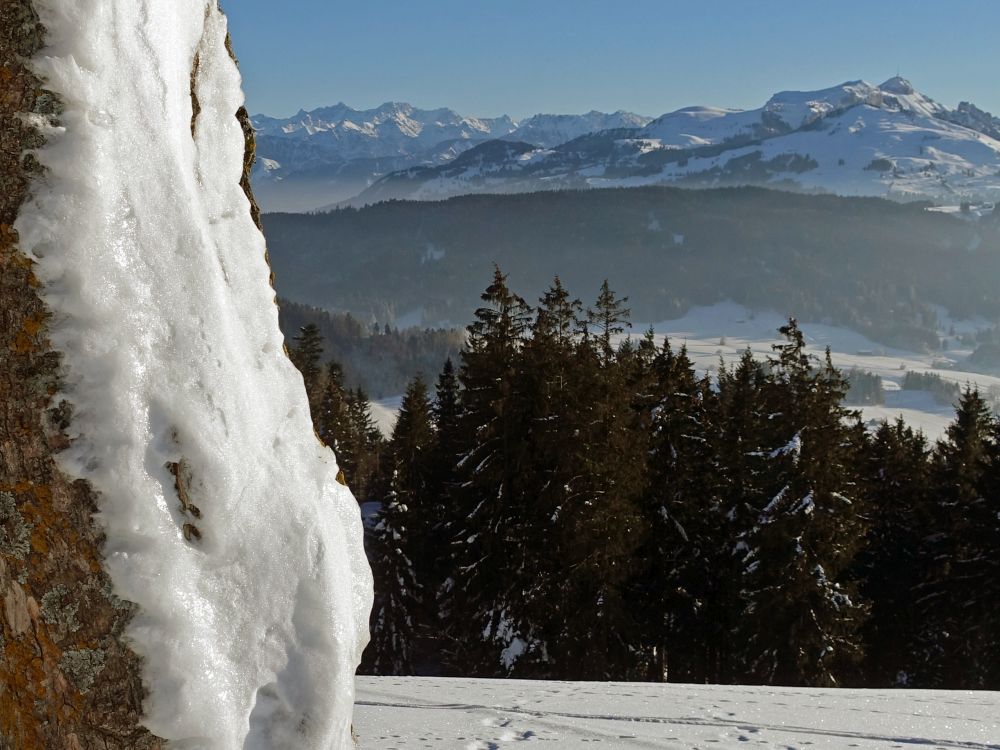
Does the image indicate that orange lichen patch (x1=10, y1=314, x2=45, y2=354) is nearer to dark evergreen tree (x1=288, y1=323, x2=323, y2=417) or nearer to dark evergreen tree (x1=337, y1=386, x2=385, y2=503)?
dark evergreen tree (x1=337, y1=386, x2=385, y2=503)

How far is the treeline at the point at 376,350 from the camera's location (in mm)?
172250

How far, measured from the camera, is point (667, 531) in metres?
21.7

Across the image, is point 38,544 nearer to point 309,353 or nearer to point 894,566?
point 894,566

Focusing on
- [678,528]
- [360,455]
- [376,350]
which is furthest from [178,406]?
[376,350]

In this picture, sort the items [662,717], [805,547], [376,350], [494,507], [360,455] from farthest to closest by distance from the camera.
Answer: [376,350]
[360,455]
[494,507]
[805,547]
[662,717]

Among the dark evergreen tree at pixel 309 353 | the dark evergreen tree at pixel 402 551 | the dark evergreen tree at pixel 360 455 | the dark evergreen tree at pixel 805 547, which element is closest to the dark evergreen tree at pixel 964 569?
the dark evergreen tree at pixel 805 547

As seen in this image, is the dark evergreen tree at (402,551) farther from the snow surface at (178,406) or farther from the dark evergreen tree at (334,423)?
the snow surface at (178,406)

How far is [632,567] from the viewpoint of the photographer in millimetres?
19734

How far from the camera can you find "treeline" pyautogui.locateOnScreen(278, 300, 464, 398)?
6781 inches

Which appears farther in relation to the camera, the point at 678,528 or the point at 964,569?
the point at 964,569

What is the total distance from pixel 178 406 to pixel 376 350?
18101 cm

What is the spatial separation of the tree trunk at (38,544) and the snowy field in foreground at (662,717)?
11.1 ft

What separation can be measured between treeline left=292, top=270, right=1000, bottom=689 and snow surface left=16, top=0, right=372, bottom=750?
54.2ft

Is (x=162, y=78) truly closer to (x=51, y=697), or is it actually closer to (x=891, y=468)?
(x=51, y=697)
